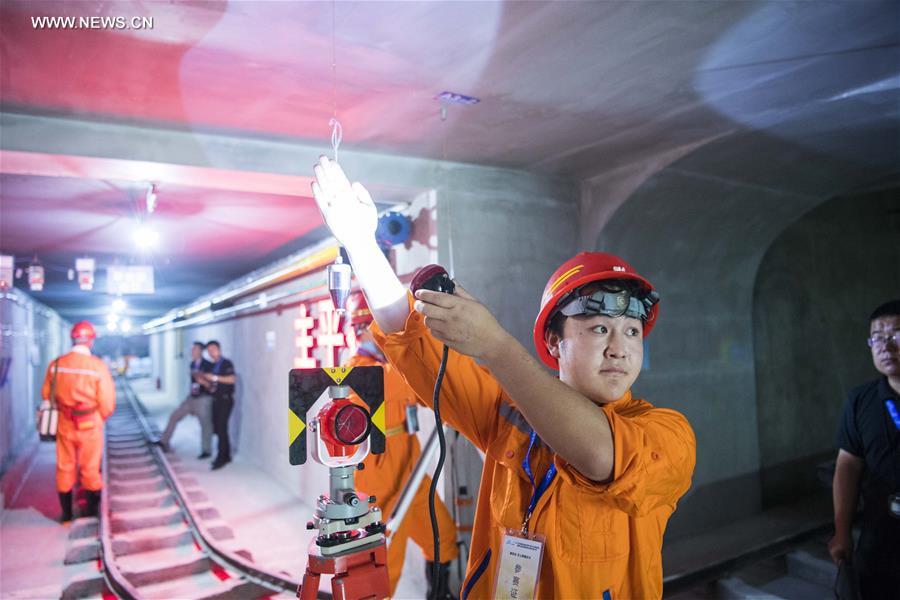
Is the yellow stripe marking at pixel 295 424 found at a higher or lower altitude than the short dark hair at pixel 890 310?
lower

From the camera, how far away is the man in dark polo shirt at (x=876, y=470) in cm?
309

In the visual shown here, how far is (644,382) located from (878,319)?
97.1 inches

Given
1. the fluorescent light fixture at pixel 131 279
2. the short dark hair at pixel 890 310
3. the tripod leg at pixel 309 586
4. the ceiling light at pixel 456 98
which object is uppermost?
the ceiling light at pixel 456 98

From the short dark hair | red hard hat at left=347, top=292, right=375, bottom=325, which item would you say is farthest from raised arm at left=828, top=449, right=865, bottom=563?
red hard hat at left=347, top=292, right=375, bottom=325

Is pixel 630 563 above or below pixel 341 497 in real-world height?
below

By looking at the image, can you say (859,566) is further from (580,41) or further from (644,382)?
(580,41)

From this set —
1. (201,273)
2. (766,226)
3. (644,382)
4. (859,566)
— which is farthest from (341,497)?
(201,273)

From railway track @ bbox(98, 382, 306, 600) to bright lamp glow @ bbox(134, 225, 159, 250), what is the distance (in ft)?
11.1

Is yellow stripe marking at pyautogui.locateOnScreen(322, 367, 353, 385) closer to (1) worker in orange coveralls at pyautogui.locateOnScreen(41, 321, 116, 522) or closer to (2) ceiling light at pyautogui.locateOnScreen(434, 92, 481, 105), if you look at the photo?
(2) ceiling light at pyautogui.locateOnScreen(434, 92, 481, 105)

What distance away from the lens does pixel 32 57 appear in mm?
2799

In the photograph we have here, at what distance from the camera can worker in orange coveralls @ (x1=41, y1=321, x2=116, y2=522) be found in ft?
23.4

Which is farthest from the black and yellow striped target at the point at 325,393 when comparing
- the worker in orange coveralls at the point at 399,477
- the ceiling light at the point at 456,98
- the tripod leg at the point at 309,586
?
the worker in orange coveralls at the point at 399,477

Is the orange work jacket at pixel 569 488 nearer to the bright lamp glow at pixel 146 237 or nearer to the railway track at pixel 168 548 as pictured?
the railway track at pixel 168 548

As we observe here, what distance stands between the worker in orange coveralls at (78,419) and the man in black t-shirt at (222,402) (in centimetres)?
283
